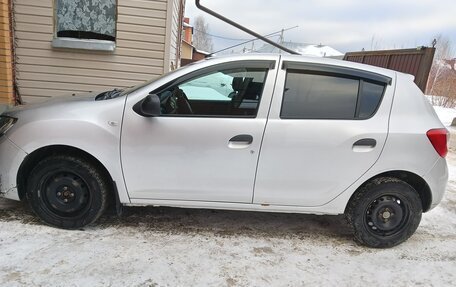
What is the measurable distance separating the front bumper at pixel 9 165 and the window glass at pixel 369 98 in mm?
2980

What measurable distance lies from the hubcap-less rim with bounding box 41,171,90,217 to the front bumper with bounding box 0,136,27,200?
26 cm

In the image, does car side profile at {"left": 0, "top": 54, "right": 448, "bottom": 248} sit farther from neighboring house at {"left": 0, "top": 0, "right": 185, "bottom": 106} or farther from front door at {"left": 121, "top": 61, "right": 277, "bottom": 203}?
neighboring house at {"left": 0, "top": 0, "right": 185, "bottom": 106}

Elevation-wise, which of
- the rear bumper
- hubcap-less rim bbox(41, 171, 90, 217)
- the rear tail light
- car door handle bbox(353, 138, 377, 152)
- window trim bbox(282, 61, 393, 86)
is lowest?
hubcap-less rim bbox(41, 171, 90, 217)

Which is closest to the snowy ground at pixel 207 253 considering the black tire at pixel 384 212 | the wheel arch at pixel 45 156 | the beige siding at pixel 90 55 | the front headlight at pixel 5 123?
the black tire at pixel 384 212

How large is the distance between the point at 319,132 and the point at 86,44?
497 cm

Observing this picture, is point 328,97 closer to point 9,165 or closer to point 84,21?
point 9,165

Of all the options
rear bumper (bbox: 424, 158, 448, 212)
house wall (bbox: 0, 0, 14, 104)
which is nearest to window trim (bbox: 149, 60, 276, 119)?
rear bumper (bbox: 424, 158, 448, 212)

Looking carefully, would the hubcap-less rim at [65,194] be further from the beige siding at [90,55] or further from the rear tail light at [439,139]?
the beige siding at [90,55]

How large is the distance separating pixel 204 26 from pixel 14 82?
84617 millimetres

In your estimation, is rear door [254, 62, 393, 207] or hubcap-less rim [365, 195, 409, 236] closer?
rear door [254, 62, 393, 207]

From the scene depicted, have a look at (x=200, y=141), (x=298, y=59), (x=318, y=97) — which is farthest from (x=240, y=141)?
(x=298, y=59)

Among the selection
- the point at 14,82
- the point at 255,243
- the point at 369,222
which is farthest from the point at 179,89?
the point at 14,82

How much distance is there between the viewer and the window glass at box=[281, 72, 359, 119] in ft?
10.4

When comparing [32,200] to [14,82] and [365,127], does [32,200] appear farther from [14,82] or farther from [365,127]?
[14,82]
